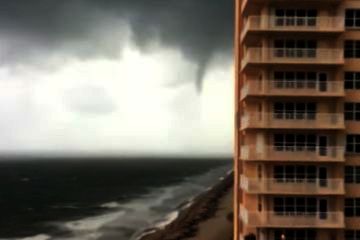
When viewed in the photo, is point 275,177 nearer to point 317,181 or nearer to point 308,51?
point 317,181

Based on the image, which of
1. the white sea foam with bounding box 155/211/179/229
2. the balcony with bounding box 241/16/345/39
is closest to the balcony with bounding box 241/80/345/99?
the balcony with bounding box 241/16/345/39

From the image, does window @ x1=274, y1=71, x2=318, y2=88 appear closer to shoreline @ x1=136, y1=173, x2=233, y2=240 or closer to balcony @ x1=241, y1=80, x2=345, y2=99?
balcony @ x1=241, y1=80, x2=345, y2=99

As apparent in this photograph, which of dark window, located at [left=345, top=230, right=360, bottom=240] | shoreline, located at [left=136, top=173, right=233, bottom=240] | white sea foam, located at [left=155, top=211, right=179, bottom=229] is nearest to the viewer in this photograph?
dark window, located at [left=345, top=230, right=360, bottom=240]

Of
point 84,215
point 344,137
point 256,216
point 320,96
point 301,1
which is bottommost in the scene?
point 84,215

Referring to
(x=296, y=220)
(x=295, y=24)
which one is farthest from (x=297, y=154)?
(x=295, y=24)

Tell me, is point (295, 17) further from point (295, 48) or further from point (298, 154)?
point (298, 154)

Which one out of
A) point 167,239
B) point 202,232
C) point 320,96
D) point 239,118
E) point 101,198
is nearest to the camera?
point 320,96

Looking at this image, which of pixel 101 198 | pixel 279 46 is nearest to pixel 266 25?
pixel 279 46
